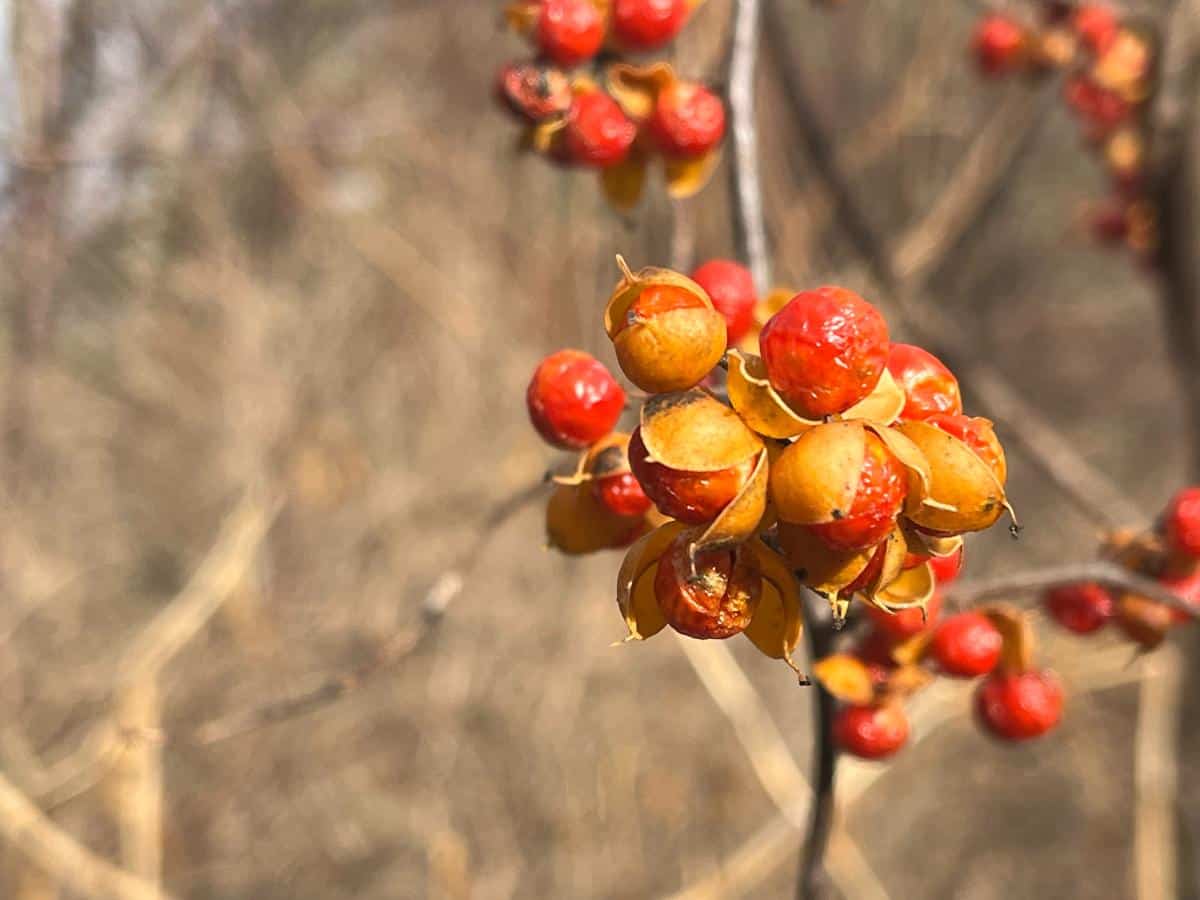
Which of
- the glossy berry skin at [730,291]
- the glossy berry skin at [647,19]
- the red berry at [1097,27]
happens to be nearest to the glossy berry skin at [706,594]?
the glossy berry skin at [730,291]

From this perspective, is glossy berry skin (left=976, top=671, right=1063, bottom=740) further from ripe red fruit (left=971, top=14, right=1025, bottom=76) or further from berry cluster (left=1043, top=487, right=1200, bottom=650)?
ripe red fruit (left=971, top=14, right=1025, bottom=76)

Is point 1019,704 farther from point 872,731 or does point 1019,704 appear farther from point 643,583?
point 643,583

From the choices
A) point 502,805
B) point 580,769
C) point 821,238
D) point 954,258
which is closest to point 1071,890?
point 580,769

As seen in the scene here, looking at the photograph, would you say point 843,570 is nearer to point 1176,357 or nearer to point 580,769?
point 1176,357

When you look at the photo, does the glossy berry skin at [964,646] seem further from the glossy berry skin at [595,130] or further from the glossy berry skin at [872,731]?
the glossy berry skin at [595,130]

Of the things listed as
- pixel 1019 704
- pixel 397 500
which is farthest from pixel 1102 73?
pixel 397 500
